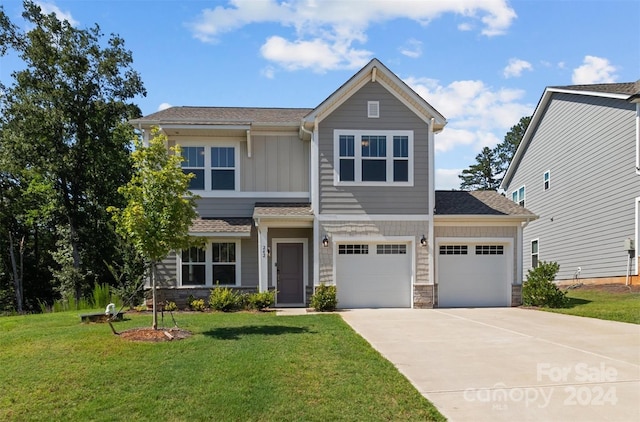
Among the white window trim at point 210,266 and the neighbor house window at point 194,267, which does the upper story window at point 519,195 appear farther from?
the neighbor house window at point 194,267

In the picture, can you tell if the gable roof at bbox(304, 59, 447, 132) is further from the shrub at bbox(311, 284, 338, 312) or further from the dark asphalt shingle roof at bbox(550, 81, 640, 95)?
the dark asphalt shingle roof at bbox(550, 81, 640, 95)

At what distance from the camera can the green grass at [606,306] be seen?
464 inches

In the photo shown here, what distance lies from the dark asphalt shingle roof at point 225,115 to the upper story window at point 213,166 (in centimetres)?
96

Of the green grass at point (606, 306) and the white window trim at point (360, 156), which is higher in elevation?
the white window trim at point (360, 156)

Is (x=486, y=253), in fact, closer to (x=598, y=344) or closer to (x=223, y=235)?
(x=598, y=344)

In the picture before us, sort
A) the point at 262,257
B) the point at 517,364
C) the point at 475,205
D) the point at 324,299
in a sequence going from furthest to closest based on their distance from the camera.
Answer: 1. the point at 475,205
2. the point at 262,257
3. the point at 324,299
4. the point at 517,364

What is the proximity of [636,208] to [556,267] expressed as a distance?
5.13 metres

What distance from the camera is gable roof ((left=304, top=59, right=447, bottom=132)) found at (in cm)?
1427

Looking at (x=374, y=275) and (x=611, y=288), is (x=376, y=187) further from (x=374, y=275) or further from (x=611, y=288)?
(x=611, y=288)

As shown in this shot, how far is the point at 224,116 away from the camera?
16062mm

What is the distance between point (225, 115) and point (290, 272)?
572cm

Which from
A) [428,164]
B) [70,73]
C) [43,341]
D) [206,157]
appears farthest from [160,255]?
[70,73]

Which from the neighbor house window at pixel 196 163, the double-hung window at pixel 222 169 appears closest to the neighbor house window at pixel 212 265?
the double-hung window at pixel 222 169

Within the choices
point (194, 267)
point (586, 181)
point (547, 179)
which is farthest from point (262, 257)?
point (547, 179)
